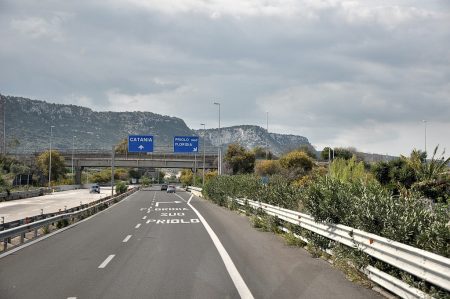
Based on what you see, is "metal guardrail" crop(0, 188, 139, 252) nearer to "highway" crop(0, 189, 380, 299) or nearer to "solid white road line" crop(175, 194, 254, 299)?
"highway" crop(0, 189, 380, 299)

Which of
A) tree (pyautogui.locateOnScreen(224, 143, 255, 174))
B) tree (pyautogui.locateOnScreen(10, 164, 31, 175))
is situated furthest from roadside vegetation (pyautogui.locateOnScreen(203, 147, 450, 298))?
tree (pyautogui.locateOnScreen(10, 164, 31, 175))

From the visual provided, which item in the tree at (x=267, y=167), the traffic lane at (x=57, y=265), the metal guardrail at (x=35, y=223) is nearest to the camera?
the traffic lane at (x=57, y=265)

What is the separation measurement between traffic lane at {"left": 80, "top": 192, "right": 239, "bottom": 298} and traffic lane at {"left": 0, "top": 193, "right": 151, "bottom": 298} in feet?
1.37

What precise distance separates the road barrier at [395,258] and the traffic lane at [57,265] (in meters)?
4.93

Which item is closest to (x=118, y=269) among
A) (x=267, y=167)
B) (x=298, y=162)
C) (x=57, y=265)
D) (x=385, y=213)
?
(x=57, y=265)

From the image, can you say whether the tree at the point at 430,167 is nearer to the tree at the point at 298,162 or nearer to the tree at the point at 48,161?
the tree at the point at 298,162

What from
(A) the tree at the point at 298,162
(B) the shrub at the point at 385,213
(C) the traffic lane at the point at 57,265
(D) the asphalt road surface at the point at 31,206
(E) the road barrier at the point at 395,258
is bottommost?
(D) the asphalt road surface at the point at 31,206

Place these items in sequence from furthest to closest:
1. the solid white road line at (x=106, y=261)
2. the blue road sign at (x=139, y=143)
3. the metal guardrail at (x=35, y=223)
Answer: the blue road sign at (x=139, y=143), the metal guardrail at (x=35, y=223), the solid white road line at (x=106, y=261)

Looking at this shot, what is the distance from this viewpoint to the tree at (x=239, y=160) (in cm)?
9238

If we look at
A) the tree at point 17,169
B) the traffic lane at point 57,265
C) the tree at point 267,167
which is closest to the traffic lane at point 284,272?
the traffic lane at point 57,265

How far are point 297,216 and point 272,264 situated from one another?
3.82 m

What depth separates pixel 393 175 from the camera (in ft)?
159

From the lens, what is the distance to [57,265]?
448 inches

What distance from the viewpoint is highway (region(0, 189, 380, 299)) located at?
8477 millimetres
